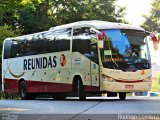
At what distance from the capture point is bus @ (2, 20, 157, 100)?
23.3m

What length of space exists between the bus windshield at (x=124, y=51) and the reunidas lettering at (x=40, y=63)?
3.86 meters

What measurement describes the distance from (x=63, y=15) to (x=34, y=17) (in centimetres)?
282

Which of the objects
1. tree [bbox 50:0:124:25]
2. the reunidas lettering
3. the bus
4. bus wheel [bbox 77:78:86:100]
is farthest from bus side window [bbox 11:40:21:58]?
tree [bbox 50:0:124:25]

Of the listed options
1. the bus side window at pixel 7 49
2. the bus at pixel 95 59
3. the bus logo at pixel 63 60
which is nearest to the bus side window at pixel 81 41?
the bus at pixel 95 59

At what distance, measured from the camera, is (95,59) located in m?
23.5

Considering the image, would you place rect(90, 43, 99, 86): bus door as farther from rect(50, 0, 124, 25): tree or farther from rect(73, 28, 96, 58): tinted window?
rect(50, 0, 124, 25): tree

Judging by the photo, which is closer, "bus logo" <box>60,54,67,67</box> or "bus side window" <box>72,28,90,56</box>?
"bus side window" <box>72,28,90,56</box>

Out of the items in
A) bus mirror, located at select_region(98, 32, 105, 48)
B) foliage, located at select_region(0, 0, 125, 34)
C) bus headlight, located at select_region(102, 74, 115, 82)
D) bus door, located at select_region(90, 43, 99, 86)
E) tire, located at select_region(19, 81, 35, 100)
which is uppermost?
foliage, located at select_region(0, 0, 125, 34)

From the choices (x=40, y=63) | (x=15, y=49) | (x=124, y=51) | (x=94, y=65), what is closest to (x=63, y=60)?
(x=40, y=63)

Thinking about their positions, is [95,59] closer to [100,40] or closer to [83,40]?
[100,40]

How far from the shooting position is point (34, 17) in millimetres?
52688

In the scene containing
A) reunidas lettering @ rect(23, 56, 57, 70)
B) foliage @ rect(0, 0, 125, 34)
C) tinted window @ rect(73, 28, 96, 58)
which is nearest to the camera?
tinted window @ rect(73, 28, 96, 58)

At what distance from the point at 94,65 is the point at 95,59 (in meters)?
0.27

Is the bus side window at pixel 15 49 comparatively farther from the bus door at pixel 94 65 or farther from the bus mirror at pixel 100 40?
the bus mirror at pixel 100 40
